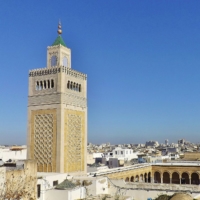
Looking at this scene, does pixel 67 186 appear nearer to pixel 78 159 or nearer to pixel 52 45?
pixel 78 159

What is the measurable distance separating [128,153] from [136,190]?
28231 mm

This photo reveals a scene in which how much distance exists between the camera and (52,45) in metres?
20.3

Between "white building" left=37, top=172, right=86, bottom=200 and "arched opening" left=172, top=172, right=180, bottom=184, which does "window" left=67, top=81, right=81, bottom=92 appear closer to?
"white building" left=37, top=172, right=86, bottom=200

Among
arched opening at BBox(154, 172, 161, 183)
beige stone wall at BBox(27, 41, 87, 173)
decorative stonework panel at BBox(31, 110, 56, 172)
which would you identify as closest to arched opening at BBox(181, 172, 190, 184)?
arched opening at BBox(154, 172, 161, 183)

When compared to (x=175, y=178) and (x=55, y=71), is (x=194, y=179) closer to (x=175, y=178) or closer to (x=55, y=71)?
(x=175, y=178)

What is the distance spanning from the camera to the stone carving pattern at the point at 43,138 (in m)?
19.2

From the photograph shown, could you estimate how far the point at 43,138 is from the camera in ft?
63.7

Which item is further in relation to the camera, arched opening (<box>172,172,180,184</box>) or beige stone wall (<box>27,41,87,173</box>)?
arched opening (<box>172,172,180,184</box>)

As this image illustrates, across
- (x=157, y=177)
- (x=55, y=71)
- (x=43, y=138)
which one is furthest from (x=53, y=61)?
(x=157, y=177)

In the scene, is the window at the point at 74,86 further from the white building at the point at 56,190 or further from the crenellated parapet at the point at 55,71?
the white building at the point at 56,190

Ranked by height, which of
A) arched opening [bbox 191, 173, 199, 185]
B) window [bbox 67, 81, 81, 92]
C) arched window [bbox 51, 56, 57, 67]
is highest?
arched window [bbox 51, 56, 57, 67]

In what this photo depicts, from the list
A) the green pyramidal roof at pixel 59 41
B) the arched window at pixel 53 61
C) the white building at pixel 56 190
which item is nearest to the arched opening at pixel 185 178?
the white building at pixel 56 190

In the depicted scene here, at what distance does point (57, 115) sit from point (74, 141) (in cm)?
189

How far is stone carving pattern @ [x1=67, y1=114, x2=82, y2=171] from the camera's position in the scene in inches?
771
